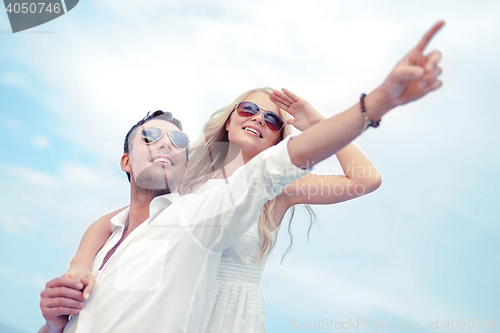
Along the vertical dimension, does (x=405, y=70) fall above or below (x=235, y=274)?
above

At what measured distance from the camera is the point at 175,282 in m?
1.90

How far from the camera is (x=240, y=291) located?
256 cm

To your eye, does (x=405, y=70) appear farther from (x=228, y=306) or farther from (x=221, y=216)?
(x=228, y=306)

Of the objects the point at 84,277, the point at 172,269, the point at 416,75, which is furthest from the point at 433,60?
the point at 84,277

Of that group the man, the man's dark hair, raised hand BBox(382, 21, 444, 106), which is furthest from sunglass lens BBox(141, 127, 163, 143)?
raised hand BBox(382, 21, 444, 106)

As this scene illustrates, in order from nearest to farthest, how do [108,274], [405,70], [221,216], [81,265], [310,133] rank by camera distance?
[405,70], [310,133], [221,216], [108,274], [81,265]

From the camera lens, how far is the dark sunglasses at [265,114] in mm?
2992

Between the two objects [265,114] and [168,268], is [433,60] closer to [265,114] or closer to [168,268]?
[168,268]

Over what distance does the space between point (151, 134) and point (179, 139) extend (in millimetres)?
198

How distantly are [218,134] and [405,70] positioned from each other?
2.19 metres

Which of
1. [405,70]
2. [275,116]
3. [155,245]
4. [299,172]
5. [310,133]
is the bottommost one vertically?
[155,245]

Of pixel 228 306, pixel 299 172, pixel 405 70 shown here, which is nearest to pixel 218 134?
pixel 228 306

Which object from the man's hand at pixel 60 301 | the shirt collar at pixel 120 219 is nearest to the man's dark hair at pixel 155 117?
the shirt collar at pixel 120 219

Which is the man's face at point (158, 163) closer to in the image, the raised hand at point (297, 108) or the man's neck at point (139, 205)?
the man's neck at point (139, 205)
